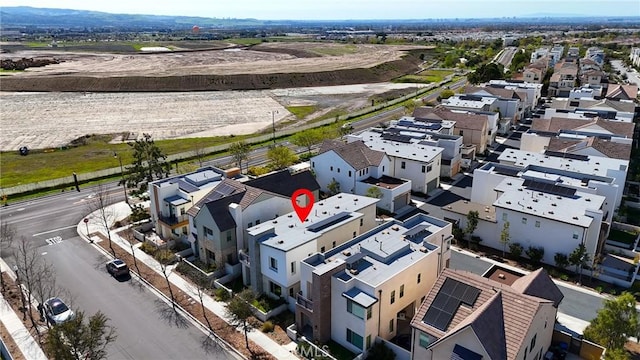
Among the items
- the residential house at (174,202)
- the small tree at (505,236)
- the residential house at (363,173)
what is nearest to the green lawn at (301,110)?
the residential house at (363,173)

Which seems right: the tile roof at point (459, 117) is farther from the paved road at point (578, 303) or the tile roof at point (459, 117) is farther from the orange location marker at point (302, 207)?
the orange location marker at point (302, 207)

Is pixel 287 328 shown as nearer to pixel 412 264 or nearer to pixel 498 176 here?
pixel 412 264

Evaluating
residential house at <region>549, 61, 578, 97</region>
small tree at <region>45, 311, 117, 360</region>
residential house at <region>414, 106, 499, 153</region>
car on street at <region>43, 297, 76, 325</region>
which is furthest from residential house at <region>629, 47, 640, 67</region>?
Result: small tree at <region>45, 311, 117, 360</region>

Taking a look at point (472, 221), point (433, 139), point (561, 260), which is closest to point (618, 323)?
point (561, 260)

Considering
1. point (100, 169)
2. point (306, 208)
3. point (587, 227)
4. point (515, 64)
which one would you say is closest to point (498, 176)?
point (587, 227)

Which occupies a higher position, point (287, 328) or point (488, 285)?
point (488, 285)

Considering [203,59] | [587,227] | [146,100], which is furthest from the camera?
[203,59]
